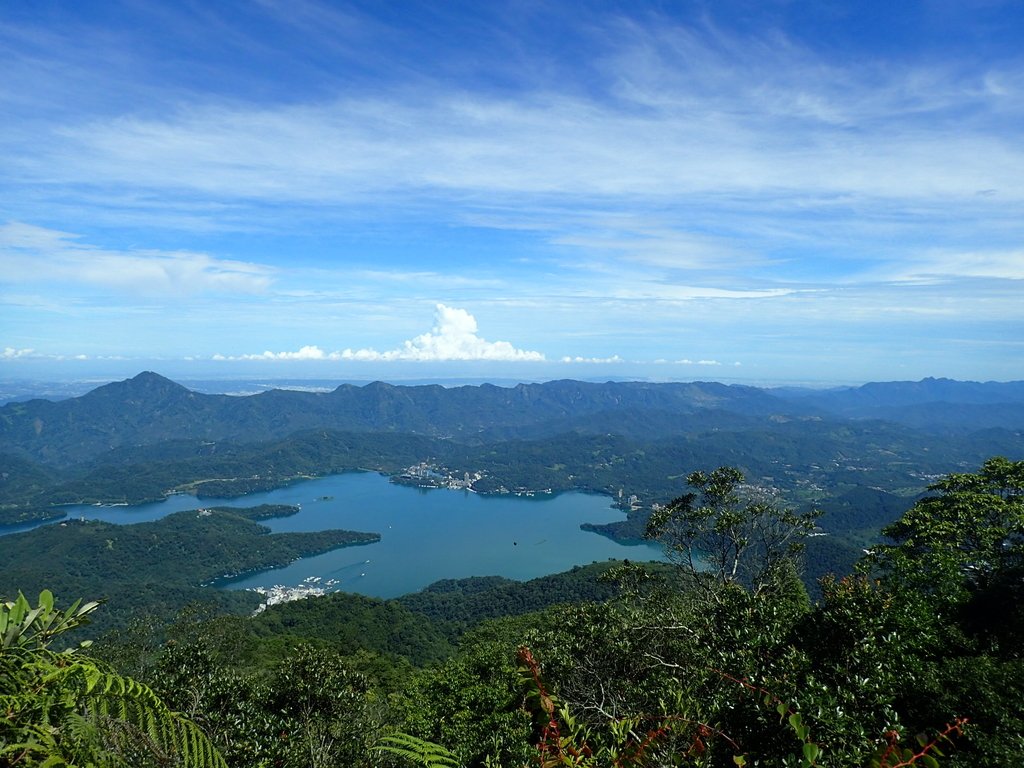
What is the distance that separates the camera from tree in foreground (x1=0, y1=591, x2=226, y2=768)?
1840mm

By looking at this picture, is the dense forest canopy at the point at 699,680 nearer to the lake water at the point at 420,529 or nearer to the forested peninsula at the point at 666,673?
Answer: the forested peninsula at the point at 666,673

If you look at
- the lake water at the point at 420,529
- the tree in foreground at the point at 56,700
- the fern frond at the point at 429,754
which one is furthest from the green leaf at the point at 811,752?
the lake water at the point at 420,529

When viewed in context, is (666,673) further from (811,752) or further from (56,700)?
(56,700)

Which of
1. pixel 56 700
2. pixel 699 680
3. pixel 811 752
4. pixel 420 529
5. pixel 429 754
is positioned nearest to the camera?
pixel 811 752

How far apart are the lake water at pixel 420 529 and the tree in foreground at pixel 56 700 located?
3435 inches

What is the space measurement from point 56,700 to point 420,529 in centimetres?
12202

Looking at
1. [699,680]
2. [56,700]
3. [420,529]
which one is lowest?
[420,529]

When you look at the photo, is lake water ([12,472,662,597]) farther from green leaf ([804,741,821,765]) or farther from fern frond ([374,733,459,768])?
green leaf ([804,741,821,765])

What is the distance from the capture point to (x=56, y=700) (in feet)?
6.59

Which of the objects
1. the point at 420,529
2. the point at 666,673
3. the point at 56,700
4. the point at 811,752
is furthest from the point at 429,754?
the point at 420,529

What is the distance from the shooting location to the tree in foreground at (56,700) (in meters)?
1.84

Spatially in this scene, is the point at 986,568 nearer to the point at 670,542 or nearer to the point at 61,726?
the point at 670,542

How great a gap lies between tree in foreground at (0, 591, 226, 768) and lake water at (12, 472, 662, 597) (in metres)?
87.2

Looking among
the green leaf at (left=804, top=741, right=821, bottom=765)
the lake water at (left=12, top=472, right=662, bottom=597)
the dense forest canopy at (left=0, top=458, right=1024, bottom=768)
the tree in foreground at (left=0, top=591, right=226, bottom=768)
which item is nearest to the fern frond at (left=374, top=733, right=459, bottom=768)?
the dense forest canopy at (left=0, top=458, right=1024, bottom=768)
